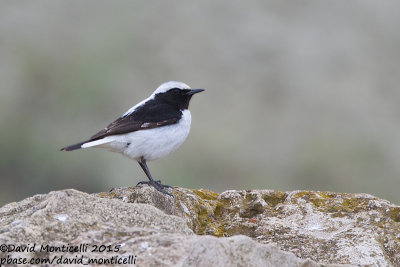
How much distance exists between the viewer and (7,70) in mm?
16156

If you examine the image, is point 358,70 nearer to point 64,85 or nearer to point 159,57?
point 159,57

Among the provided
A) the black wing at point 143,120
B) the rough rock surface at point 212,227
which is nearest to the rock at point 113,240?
the rough rock surface at point 212,227

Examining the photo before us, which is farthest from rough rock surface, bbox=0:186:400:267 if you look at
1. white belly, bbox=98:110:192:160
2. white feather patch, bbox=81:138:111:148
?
white feather patch, bbox=81:138:111:148

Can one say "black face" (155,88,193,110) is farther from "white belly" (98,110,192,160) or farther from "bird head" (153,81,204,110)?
"white belly" (98,110,192,160)

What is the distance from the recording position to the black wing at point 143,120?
721 cm

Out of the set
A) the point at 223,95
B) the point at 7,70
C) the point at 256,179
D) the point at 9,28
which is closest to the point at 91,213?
the point at 256,179

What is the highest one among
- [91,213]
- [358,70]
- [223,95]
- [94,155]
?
[358,70]

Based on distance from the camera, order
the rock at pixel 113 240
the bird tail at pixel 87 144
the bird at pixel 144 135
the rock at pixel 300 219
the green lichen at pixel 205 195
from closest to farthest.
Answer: the rock at pixel 113 240 < the rock at pixel 300 219 < the green lichen at pixel 205 195 < the bird tail at pixel 87 144 < the bird at pixel 144 135

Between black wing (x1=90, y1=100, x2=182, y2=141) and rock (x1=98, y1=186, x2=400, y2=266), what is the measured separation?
3.98 ft

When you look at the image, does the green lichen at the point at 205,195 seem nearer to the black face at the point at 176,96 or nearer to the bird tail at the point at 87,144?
the bird tail at the point at 87,144

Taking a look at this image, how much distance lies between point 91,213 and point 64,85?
39.8 ft

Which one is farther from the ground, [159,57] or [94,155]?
[159,57]

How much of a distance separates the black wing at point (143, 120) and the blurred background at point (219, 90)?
4867 millimetres

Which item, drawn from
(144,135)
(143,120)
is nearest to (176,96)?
(143,120)
